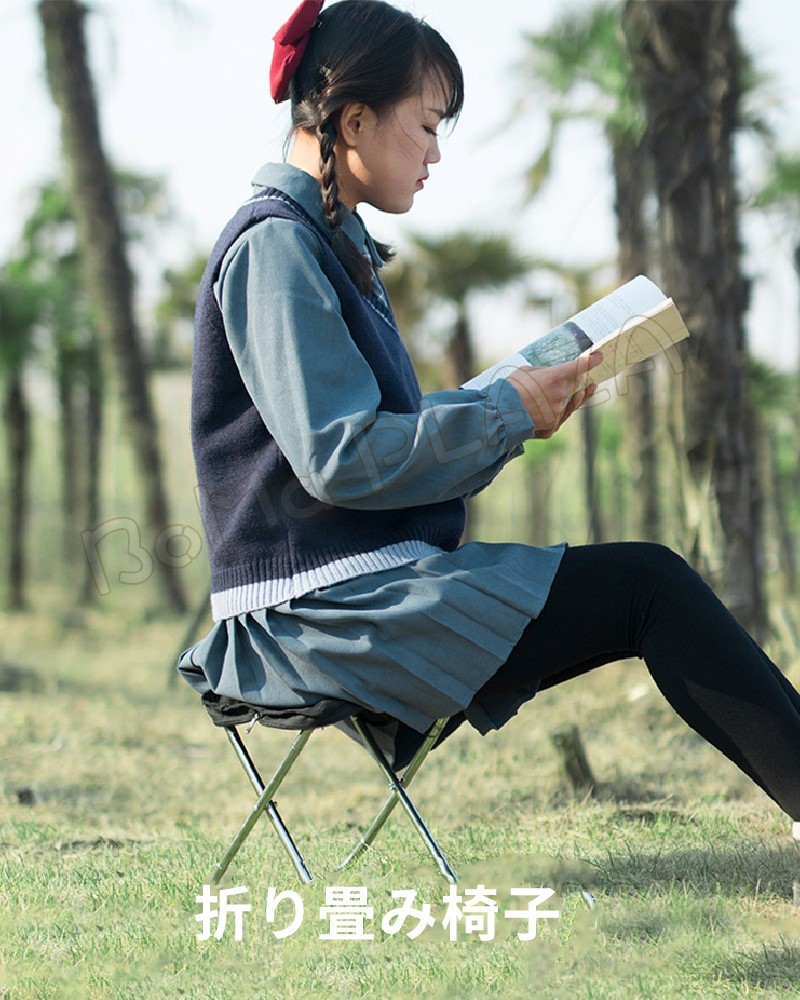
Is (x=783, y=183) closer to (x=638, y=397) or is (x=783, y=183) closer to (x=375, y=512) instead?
(x=638, y=397)

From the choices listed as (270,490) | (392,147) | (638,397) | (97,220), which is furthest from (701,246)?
(97,220)

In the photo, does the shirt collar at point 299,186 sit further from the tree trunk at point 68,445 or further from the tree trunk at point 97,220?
the tree trunk at point 68,445

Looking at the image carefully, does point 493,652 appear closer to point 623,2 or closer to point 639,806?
point 639,806

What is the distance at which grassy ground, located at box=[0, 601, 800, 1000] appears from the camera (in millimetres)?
2195

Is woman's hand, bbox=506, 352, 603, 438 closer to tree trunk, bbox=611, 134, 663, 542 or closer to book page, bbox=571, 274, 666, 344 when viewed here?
book page, bbox=571, 274, 666, 344

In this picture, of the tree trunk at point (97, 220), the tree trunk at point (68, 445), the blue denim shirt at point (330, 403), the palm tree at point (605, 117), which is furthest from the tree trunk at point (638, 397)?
the blue denim shirt at point (330, 403)

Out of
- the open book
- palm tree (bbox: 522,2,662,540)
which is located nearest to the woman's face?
the open book

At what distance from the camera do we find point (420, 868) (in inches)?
108

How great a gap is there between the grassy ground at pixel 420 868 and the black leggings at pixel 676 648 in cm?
36

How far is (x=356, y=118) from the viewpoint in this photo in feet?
7.40

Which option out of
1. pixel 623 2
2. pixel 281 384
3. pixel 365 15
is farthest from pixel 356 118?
pixel 623 2

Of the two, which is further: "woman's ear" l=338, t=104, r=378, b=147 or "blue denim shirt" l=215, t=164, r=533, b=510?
"woman's ear" l=338, t=104, r=378, b=147

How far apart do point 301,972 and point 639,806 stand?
1.52 metres

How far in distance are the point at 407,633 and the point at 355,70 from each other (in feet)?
3.07
